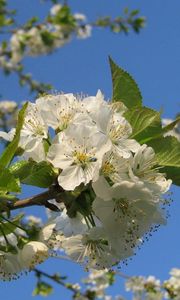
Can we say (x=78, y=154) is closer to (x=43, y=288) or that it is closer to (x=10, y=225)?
(x=10, y=225)

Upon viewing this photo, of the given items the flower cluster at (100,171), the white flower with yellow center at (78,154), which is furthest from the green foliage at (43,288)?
the white flower with yellow center at (78,154)

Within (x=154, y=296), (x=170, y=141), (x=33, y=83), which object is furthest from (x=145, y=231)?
(x=33, y=83)

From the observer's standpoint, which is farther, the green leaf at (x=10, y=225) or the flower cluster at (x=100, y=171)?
the green leaf at (x=10, y=225)

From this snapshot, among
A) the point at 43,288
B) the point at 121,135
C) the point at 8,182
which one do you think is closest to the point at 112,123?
the point at 121,135

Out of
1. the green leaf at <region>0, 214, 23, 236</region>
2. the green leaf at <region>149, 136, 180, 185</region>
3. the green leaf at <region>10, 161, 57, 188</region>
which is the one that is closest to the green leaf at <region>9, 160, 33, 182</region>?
the green leaf at <region>10, 161, 57, 188</region>

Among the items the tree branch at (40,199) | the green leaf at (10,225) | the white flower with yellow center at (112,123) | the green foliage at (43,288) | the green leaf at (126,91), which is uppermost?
the green foliage at (43,288)

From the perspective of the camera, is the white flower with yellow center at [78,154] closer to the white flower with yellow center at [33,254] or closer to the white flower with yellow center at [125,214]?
the white flower with yellow center at [125,214]
